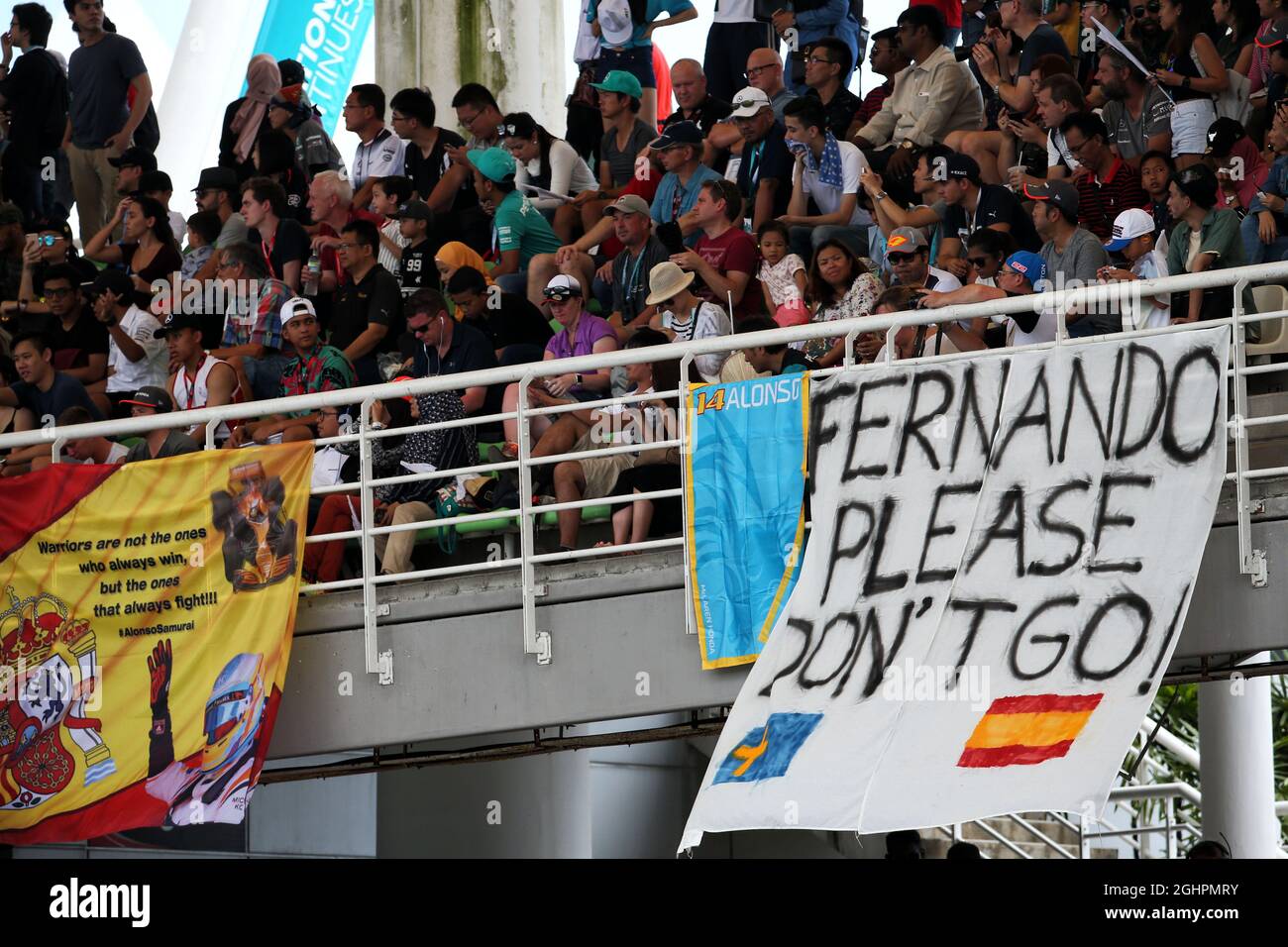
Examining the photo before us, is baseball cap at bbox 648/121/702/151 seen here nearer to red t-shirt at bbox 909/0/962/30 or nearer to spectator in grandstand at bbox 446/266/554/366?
spectator in grandstand at bbox 446/266/554/366

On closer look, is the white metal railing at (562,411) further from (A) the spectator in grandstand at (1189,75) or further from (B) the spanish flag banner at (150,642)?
(A) the spectator in grandstand at (1189,75)

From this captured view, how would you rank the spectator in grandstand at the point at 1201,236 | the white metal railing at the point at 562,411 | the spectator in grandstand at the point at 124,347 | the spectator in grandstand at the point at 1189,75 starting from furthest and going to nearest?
the spectator in grandstand at the point at 124,347 → the spectator in grandstand at the point at 1189,75 → the spectator in grandstand at the point at 1201,236 → the white metal railing at the point at 562,411

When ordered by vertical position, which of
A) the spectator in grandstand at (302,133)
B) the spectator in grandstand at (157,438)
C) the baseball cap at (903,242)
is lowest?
the spectator in grandstand at (157,438)

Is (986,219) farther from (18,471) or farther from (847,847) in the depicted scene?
(847,847)

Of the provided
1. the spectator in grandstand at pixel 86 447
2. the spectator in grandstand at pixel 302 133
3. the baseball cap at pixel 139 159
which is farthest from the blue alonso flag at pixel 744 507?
the baseball cap at pixel 139 159

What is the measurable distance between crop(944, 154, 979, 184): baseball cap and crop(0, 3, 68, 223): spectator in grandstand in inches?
326

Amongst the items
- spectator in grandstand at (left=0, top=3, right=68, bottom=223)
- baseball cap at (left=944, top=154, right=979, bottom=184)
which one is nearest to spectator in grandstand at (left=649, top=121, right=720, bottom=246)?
baseball cap at (left=944, top=154, right=979, bottom=184)

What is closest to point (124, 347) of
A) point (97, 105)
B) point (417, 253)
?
point (417, 253)

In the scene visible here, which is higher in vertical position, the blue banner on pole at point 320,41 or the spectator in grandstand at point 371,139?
the blue banner on pole at point 320,41

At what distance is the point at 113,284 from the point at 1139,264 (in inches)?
292

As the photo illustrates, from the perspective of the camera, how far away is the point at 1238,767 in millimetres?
15758

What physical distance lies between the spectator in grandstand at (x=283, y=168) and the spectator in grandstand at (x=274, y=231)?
86cm

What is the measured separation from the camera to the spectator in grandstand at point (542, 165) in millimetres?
15586

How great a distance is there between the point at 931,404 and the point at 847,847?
11003 millimetres
